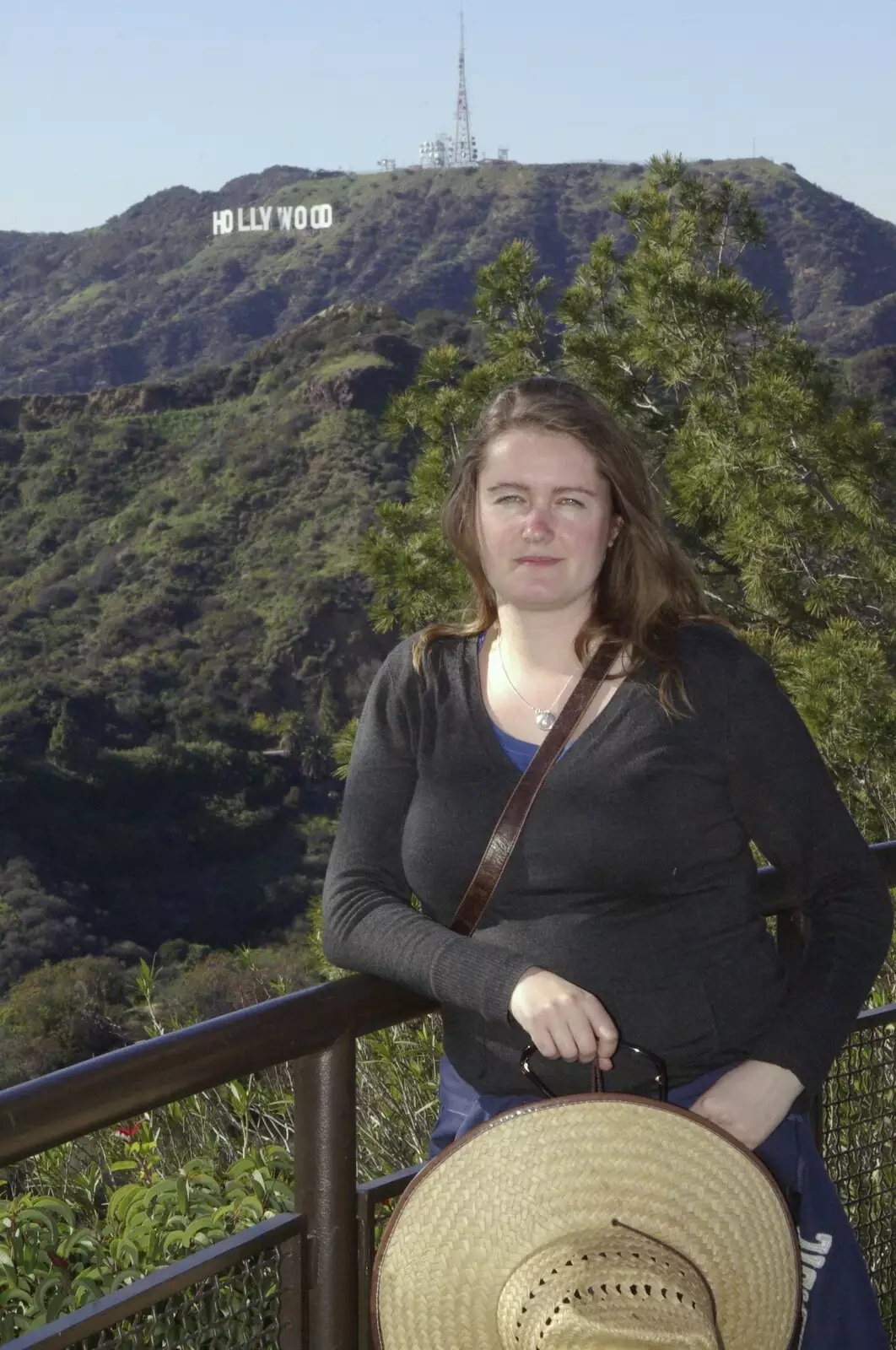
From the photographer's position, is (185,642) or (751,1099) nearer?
(751,1099)

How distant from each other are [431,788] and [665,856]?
226 millimetres

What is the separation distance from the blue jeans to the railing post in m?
0.10

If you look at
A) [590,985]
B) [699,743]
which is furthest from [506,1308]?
[699,743]

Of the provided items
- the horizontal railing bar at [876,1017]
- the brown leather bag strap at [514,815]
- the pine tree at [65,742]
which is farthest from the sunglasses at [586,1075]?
the pine tree at [65,742]

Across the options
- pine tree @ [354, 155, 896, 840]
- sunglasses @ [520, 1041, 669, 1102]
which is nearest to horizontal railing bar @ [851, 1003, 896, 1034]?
sunglasses @ [520, 1041, 669, 1102]

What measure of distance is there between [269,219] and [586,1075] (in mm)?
72655

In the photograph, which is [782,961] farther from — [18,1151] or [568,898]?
[18,1151]

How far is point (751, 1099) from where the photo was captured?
1279 mm

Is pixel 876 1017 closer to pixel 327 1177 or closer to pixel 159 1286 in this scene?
pixel 327 1177

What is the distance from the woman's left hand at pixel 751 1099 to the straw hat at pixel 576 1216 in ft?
0.38

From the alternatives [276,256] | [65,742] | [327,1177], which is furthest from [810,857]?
[276,256]

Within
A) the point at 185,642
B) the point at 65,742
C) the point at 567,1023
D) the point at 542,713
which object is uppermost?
the point at 542,713

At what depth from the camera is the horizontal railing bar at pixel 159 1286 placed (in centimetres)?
112

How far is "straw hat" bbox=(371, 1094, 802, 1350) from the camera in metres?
1.13
